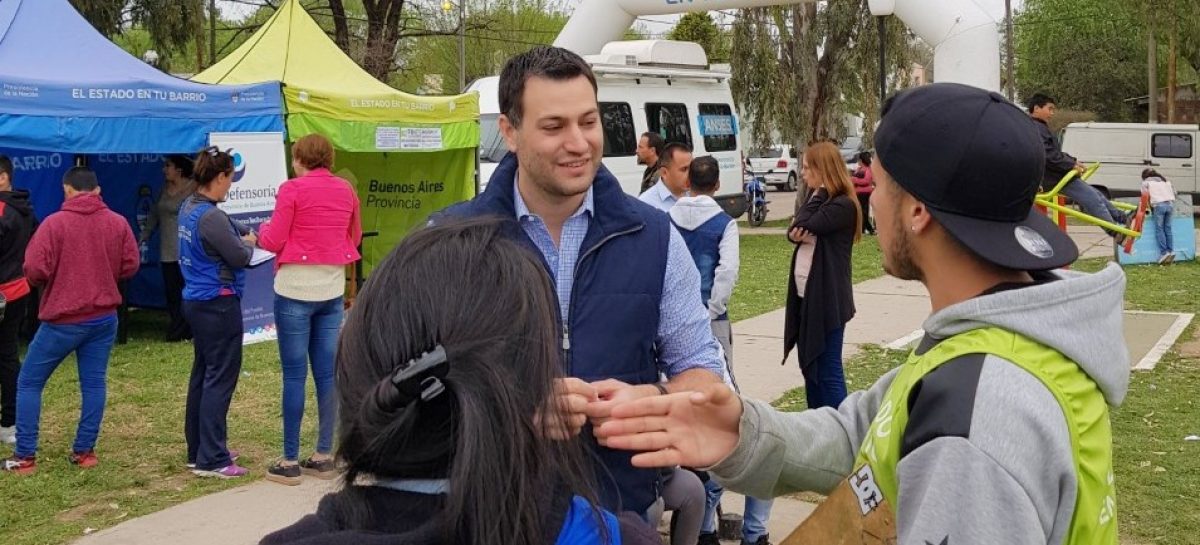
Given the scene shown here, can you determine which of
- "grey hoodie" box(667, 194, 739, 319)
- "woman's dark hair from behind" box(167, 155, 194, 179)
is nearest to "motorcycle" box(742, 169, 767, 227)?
"woman's dark hair from behind" box(167, 155, 194, 179)

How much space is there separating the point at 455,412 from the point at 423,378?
73 millimetres

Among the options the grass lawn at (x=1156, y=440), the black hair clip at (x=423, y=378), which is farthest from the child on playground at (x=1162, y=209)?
the black hair clip at (x=423, y=378)

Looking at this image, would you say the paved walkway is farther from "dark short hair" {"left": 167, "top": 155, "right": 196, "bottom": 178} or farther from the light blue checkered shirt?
"dark short hair" {"left": 167, "top": 155, "right": 196, "bottom": 178}

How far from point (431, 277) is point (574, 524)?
375mm

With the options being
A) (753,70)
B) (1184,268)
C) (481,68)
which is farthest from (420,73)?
(1184,268)

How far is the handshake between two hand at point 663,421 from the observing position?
1.79 metres

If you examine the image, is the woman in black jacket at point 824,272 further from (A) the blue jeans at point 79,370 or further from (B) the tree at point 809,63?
(B) the tree at point 809,63

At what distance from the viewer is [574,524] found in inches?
59.0

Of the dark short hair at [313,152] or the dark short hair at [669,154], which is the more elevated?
the dark short hair at [313,152]

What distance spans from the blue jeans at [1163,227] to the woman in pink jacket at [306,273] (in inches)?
514

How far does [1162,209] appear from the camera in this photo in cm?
1590

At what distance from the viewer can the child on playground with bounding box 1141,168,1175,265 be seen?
15.7m

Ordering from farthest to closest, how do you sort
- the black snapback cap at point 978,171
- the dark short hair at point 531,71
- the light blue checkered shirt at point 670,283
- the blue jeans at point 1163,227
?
the blue jeans at point 1163,227 < the dark short hair at point 531,71 < the light blue checkered shirt at point 670,283 < the black snapback cap at point 978,171

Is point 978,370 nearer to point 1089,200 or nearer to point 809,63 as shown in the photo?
point 1089,200
